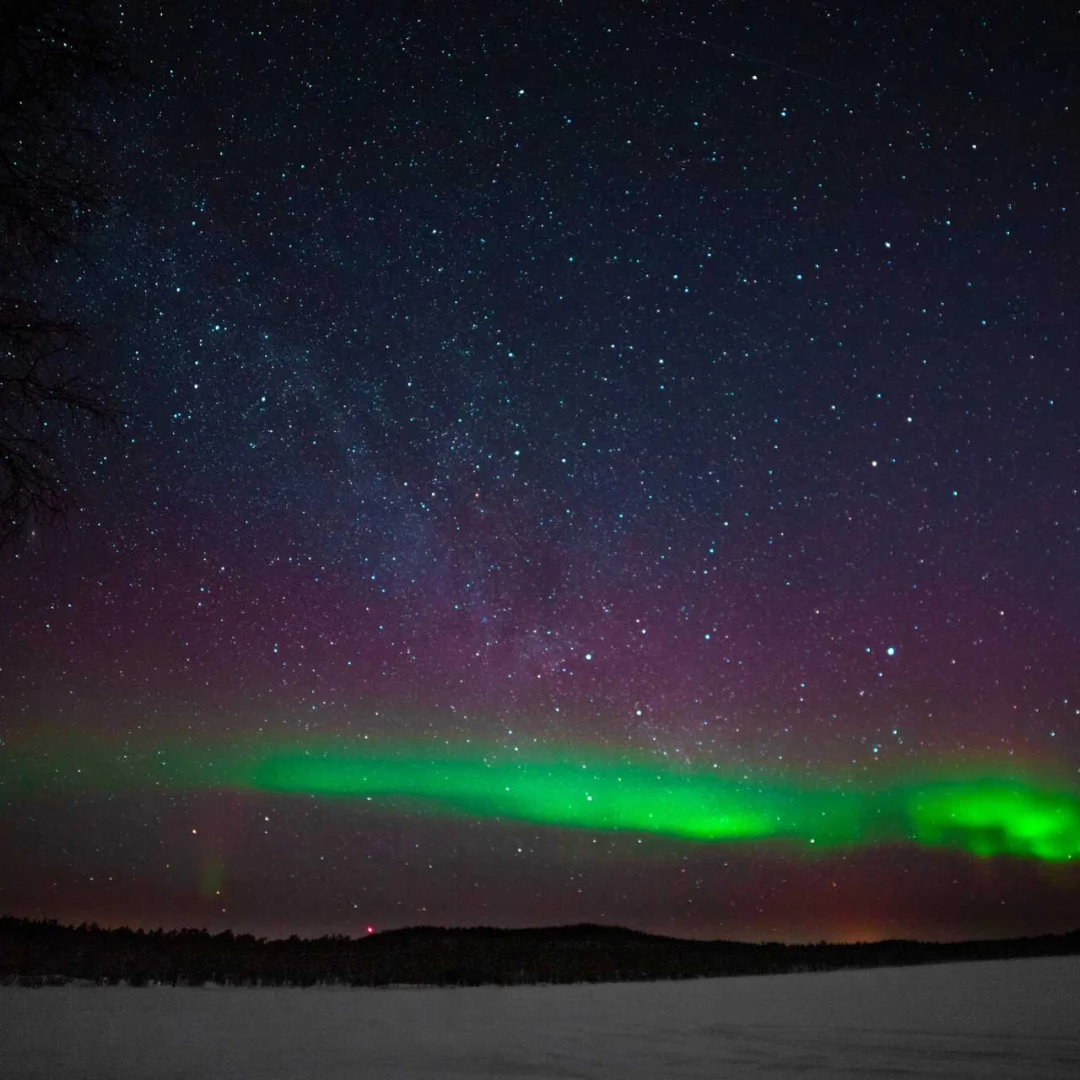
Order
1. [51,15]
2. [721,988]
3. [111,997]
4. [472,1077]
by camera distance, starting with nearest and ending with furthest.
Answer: [51,15]
[472,1077]
[111,997]
[721,988]

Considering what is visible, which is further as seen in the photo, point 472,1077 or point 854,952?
point 854,952

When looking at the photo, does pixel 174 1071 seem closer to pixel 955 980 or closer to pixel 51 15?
pixel 51 15

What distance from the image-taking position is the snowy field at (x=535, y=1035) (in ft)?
23.4

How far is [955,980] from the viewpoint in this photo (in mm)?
20156

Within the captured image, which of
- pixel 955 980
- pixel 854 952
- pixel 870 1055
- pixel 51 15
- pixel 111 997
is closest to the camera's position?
pixel 51 15

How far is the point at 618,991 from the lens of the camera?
716 inches

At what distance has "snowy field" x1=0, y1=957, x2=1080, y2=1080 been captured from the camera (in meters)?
7.14

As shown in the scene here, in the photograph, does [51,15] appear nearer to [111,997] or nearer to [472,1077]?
[472,1077]

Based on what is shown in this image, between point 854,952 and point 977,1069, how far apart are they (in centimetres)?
3157

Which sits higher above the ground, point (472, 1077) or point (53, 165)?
point (53, 165)

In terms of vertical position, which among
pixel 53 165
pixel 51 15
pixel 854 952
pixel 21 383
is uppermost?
pixel 51 15

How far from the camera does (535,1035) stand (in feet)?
32.1

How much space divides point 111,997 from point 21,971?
429cm

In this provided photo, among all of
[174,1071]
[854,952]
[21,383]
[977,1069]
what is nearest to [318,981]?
[174,1071]
